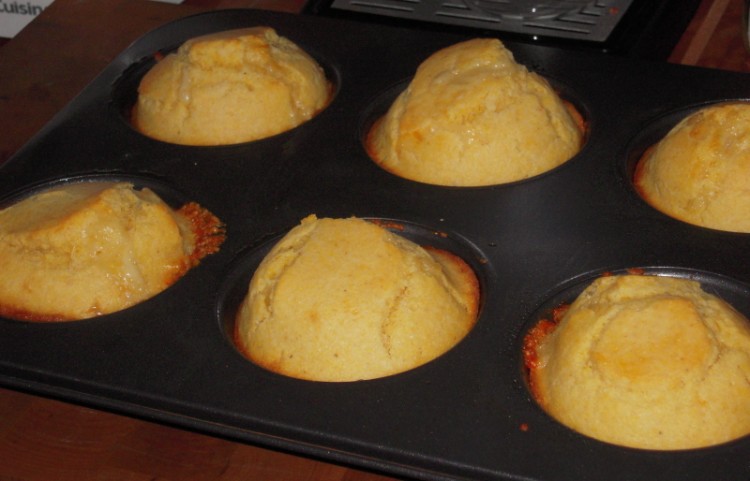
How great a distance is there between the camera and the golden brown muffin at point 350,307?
200cm

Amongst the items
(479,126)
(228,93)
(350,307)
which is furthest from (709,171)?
(228,93)

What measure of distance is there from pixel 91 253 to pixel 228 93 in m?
0.68

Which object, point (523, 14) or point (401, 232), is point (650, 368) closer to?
point (401, 232)

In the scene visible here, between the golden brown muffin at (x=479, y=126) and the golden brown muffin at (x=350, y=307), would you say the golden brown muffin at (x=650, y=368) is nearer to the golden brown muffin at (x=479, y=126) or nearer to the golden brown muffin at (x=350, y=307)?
the golden brown muffin at (x=350, y=307)

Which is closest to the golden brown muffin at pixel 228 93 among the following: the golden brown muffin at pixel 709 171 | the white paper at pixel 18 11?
the golden brown muffin at pixel 709 171

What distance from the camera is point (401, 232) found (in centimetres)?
232

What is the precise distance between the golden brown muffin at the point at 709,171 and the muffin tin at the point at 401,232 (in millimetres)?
109

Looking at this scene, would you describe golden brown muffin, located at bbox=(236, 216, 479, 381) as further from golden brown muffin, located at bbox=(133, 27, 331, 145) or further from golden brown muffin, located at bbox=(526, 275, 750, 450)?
golden brown muffin, located at bbox=(133, 27, 331, 145)

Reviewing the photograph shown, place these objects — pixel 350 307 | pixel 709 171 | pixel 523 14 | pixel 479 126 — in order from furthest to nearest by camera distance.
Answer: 1. pixel 523 14
2. pixel 479 126
3. pixel 709 171
4. pixel 350 307

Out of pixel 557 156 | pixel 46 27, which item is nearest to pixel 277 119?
pixel 557 156

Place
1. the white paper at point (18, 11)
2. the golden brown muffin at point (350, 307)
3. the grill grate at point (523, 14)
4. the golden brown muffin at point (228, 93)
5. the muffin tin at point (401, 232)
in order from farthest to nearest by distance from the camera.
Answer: the white paper at point (18, 11) < the grill grate at point (523, 14) < the golden brown muffin at point (228, 93) < the golden brown muffin at point (350, 307) < the muffin tin at point (401, 232)

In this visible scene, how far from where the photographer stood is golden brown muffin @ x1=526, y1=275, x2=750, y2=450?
1750 millimetres

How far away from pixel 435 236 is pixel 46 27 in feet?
6.54

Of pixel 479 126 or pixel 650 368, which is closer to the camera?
pixel 650 368
